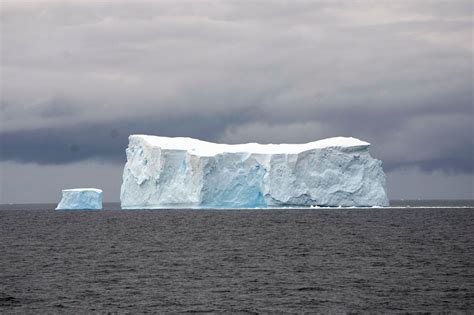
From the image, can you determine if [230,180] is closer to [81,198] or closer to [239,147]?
[239,147]

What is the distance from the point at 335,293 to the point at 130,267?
29.1ft

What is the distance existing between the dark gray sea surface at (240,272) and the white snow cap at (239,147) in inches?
542

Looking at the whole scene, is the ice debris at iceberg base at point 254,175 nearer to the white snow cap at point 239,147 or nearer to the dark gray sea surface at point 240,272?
the white snow cap at point 239,147

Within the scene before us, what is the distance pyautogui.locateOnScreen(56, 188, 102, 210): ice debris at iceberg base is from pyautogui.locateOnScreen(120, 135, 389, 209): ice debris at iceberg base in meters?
6.16

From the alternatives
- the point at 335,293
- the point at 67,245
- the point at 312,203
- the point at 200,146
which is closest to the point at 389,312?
the point at 335,293

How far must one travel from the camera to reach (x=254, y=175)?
57.5 meters

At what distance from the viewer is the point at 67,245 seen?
36531 mm

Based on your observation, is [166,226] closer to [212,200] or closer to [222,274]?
[212,200]

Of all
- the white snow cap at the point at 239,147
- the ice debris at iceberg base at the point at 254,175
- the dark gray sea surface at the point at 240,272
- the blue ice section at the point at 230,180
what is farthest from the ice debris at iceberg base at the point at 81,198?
the dark gray sea surface at the point at 240,272

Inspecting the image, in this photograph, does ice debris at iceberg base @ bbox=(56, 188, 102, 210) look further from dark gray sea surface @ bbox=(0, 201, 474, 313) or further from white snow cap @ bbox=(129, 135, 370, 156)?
dark gray sea surface @ bbox=(0, 201, 474, 313)

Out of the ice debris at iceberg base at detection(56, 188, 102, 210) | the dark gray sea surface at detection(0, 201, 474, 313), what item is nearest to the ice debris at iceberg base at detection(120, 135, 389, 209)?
the ice debris at iceberg base at detection(56, 188, 102, 210)

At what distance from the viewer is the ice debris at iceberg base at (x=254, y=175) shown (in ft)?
181

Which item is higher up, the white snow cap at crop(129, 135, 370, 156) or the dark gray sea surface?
the white snow cap at crop(129, 135, 370, 156)

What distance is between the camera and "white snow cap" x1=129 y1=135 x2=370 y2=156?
56000mm
